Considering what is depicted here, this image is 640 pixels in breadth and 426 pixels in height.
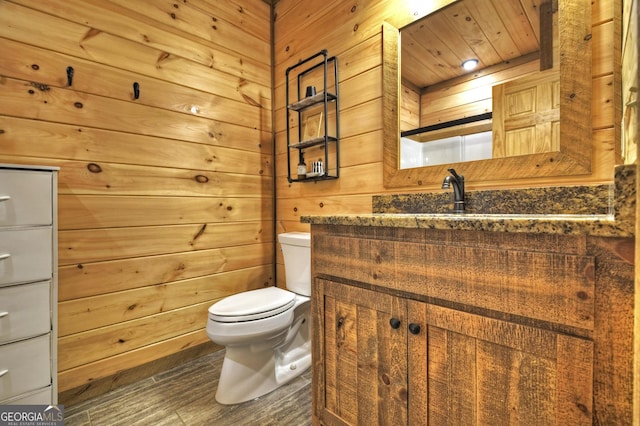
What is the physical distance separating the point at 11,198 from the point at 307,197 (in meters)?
1.42

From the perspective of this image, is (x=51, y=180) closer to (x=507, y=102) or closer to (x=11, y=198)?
(x=11, y=198)

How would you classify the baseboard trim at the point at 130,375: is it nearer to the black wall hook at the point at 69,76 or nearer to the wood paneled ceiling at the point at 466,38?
the black wall hook at the point at 69,76

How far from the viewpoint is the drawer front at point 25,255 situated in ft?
3.46

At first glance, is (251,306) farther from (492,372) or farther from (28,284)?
(492,372)

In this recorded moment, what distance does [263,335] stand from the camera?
143 cm

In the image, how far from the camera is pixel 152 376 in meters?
1.71

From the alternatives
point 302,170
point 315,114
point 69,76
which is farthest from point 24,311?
point 315,114

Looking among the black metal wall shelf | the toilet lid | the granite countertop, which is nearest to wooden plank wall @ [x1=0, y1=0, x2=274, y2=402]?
Answer: the black metal wall shelf

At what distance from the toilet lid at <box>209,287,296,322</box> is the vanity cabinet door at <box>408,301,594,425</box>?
2.59 ft

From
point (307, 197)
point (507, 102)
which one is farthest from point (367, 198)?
point (507, 102)

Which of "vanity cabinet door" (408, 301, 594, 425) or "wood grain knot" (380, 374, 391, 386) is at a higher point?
"vanity cabinet door" (408, 301, 594, 425)

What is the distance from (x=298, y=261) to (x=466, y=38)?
144 cm

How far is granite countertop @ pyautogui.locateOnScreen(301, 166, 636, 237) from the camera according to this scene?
54cm

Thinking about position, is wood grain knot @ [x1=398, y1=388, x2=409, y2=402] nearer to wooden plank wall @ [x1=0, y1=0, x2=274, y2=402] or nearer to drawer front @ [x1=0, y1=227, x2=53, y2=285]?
drawer front @ [x1=0, y1=227, x2=53, y2=285]
